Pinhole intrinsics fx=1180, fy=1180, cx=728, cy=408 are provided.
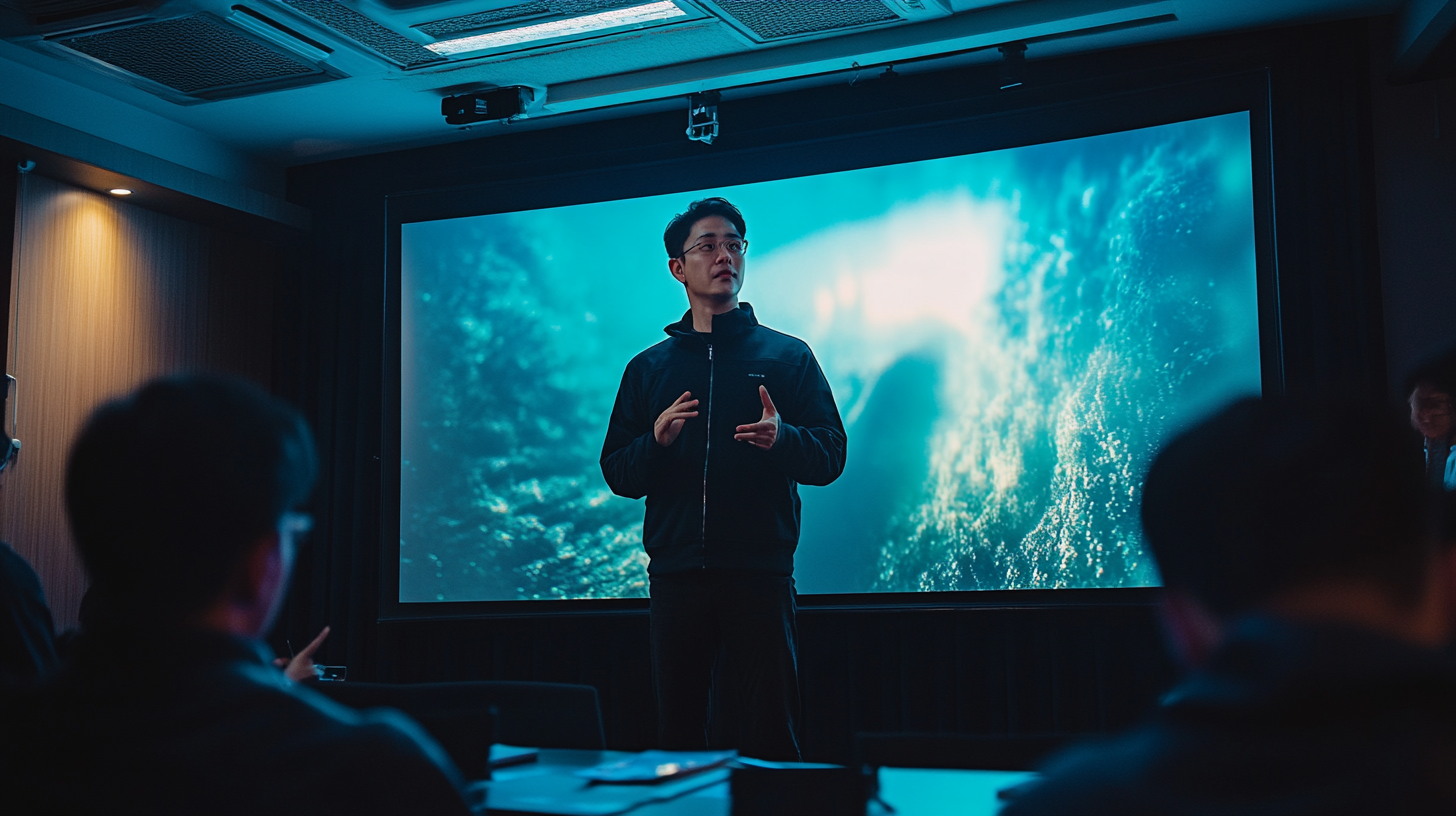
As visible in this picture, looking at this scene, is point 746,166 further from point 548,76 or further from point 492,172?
point 492,172

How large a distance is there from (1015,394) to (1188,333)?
588mm

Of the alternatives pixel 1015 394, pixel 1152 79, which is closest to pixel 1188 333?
pixel 1015 394

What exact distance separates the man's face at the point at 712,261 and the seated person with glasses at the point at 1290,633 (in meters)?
2.74

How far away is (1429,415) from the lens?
302cm

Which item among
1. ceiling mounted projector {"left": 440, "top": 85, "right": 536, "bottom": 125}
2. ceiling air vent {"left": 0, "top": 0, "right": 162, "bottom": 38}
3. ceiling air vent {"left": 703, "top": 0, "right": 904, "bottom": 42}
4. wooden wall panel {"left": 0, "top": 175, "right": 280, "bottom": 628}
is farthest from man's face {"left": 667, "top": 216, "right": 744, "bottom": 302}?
wooden wall panel {"left": 0, "top": 175, "right": 280, "bottom": 628}

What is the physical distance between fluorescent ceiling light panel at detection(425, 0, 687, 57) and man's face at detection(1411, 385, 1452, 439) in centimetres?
244

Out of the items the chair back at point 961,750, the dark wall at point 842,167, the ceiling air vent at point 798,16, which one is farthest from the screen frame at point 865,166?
the chair back at point 961,750

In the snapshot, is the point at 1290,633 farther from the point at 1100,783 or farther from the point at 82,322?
the point at 82,322

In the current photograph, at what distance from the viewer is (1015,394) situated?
406 cm

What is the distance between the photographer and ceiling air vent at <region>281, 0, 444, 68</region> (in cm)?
373

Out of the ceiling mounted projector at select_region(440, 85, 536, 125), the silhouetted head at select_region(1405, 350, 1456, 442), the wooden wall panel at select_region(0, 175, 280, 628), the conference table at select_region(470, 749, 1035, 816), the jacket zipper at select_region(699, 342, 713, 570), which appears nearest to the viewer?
the conference table at select_region(470, 749, 1035, 816)

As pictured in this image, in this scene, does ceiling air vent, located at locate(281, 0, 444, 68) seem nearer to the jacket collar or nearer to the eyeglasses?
A: the eyeglasses

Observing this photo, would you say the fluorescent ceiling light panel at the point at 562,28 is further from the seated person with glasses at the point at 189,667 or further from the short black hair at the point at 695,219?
the seated person with glasses at the point at 189,667

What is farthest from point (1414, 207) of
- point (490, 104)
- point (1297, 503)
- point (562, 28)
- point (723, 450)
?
point (1297, 503)
